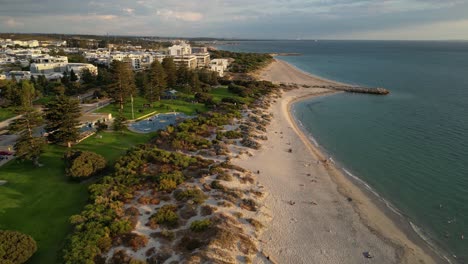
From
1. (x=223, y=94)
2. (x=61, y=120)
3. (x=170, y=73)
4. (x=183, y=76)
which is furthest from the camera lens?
(x=183, y=76)

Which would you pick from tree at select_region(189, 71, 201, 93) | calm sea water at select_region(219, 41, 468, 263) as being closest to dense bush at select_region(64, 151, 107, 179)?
calm sea water at select_region(219, 41, 468, 263)

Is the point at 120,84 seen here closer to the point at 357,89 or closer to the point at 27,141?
the point at 27,141

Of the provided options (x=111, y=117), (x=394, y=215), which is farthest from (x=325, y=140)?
(x=111, y=117)

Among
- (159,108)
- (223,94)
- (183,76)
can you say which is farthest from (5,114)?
(223,94)

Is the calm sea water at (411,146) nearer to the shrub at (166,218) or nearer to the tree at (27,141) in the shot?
the shrub at (166,218)

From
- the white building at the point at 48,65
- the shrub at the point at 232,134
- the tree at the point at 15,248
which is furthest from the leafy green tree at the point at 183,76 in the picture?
the tree at the point at 15,248

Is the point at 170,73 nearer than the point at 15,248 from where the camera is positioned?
No

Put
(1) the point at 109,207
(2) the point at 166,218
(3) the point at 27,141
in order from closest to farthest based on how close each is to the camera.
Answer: (2) the point at 166,218 → (1) the point at 109,207 → (3) the point at 27,141
